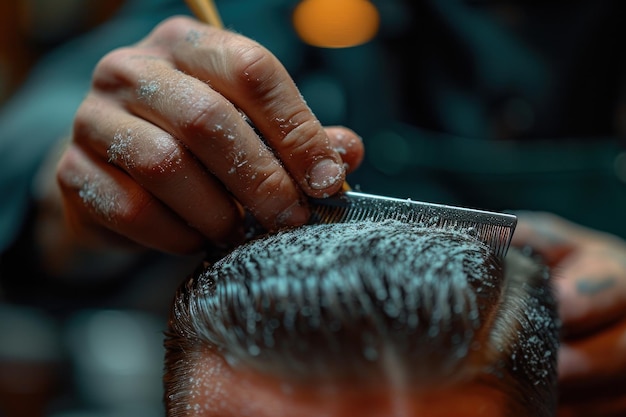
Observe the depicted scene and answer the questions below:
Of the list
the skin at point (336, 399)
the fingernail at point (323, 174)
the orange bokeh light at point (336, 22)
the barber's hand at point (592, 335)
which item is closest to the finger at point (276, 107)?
the fingernail at point (323, 174)

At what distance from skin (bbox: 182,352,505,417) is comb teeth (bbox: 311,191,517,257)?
206 millimetres

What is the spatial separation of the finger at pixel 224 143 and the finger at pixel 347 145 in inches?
5.1

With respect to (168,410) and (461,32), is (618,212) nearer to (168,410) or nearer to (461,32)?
(461,32)

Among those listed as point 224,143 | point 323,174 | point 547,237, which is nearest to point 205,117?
point 224,143

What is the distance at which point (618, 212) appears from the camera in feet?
5.85

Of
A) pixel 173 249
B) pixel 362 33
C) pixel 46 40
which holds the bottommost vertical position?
pixel 46 40

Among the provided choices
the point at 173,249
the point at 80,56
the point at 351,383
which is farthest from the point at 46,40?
the point at 351,383

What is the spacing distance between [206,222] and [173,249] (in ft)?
0.32

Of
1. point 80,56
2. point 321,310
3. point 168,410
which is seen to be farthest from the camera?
point 80,56

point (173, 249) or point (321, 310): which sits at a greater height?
point (321, 310)

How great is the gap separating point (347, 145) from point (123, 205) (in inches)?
13.0

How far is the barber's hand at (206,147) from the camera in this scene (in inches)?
31.1

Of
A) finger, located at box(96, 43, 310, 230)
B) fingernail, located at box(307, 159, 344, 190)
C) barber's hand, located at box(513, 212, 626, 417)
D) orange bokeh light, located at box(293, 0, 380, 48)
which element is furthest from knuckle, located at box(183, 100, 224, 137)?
orange bokeh light, located at box(293, 0, 380, 48)

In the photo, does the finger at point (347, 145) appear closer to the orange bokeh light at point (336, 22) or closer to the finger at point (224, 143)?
the finger at point (224, 143)
